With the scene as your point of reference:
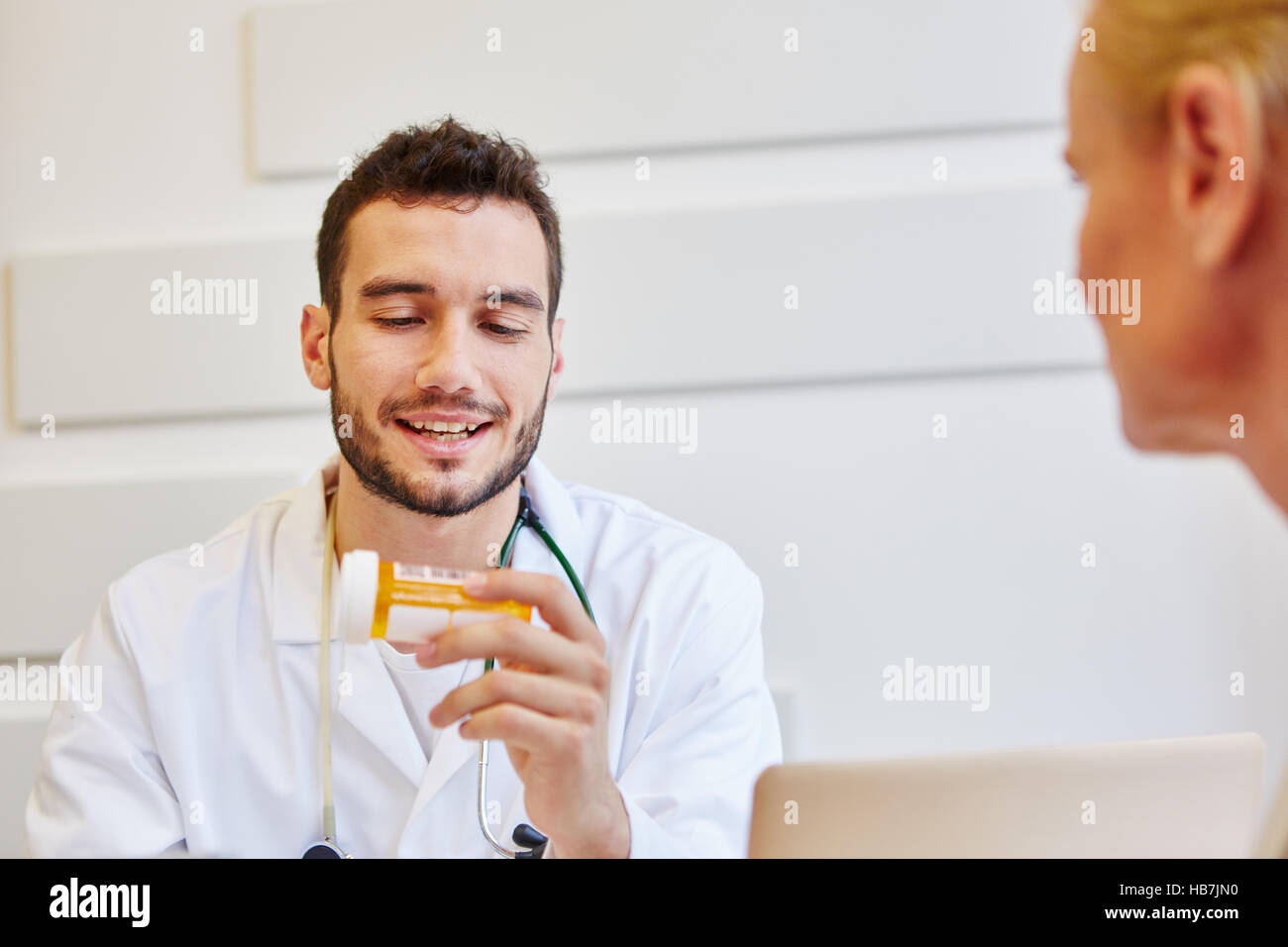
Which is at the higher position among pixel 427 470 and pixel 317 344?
pixel 317 344

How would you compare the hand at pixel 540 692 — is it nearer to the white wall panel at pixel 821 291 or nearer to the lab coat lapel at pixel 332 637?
the lab coat lapel at pixel 332 637

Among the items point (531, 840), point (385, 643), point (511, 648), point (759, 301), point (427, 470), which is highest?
point (759, 301)

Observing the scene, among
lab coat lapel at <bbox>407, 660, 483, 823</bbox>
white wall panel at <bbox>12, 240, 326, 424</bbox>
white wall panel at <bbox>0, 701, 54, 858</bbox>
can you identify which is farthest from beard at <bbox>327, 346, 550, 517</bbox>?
white wall panel at <bbox>0, 701, 54, 858</bbox>

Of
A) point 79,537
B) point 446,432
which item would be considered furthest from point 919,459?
point 79,537

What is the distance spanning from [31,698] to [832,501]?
4.83ft

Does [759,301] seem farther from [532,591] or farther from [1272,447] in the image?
[1272,447]

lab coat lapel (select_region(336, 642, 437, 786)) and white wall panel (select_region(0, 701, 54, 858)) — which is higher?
lab coat lapel (select_region(336, 642, 437, 786))

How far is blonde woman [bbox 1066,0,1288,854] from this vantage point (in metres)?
0.50

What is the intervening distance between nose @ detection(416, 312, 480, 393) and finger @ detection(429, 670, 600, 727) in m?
0.70

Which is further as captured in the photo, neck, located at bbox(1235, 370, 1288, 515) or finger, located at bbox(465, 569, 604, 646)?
finger, located at bbox(465, 569, 604, 646)

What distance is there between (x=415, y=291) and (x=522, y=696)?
2.66 feet

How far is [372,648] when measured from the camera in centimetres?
144

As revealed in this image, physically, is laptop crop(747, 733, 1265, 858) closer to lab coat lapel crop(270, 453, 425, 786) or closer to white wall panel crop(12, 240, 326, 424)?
lab coat lapel crop(270, 453, 425, 786)
